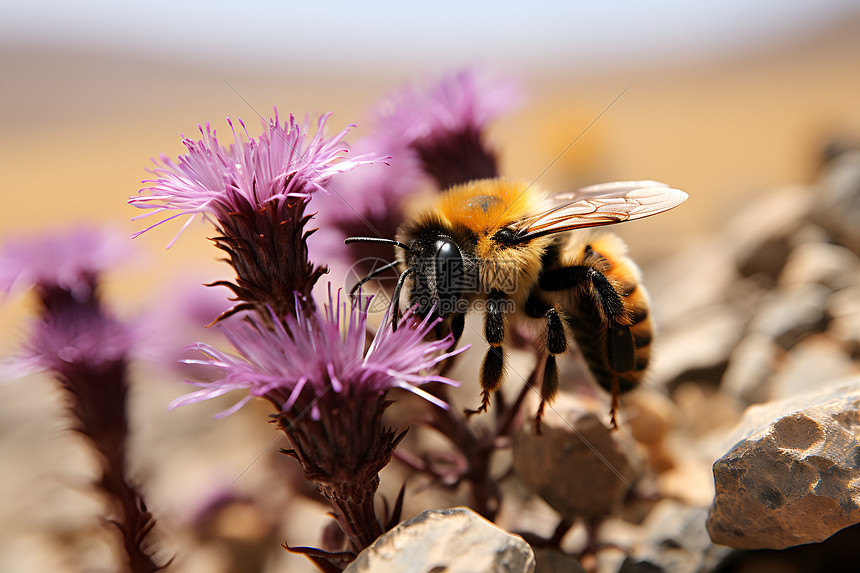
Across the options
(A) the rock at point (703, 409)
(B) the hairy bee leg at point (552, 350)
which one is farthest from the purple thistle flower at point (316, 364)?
(A) the rock at point (703, 409)

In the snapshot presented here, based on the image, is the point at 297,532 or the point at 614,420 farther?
the point at 297,532

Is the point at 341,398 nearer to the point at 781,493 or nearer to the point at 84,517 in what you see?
the point at 781,493

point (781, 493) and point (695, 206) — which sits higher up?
point (781, 493)

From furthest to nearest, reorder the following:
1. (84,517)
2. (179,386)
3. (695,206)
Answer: (695,206)
(179,386)
(84,517)

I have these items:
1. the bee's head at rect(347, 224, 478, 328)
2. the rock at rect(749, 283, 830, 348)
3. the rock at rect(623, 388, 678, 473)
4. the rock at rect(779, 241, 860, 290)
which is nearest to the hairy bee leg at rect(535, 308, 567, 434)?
the bee's head at rect(347, 224, 478, 328)

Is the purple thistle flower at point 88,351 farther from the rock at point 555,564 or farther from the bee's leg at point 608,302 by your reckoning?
the bee's leg at point 608,302

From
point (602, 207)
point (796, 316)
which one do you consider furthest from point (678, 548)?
point (796, 316)

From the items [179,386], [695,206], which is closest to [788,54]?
[695,206]
